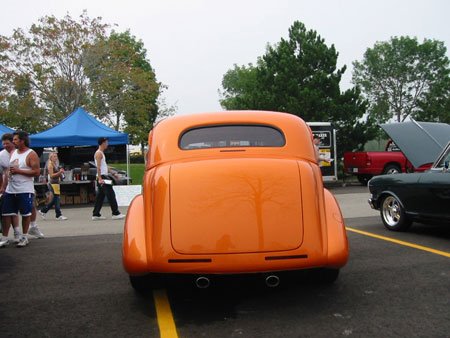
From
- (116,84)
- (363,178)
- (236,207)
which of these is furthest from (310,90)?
(236,207)

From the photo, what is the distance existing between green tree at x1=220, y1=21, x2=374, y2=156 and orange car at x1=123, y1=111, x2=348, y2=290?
55.9 ft

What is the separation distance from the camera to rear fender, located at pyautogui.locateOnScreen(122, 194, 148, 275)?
3590 millimetres

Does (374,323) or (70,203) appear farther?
(70,203)

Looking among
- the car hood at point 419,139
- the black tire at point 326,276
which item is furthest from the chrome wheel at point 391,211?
the black tire at point 326,276

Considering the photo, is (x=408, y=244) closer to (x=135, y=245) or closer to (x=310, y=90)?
(x=135, y=245)

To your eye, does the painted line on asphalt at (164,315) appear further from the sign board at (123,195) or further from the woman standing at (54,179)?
the sign board at (123,195)

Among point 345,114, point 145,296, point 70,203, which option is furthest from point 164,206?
point 345,114

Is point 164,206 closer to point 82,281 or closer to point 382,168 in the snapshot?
point 82,281

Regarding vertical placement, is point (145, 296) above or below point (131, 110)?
below

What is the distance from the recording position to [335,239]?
12.0 feet

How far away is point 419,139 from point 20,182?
639cm

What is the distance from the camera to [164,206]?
12.0 feet

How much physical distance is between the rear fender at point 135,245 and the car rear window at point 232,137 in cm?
83

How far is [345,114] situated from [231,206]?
18.3 meters
